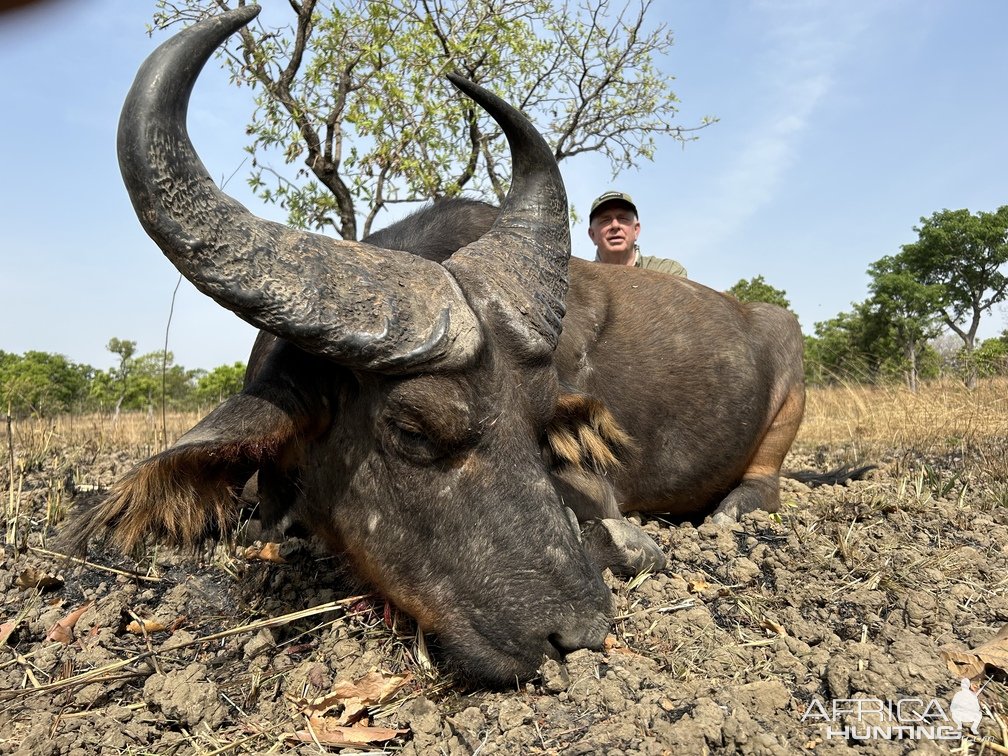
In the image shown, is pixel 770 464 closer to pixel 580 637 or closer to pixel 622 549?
pixel 622 549

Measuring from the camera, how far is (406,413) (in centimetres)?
250

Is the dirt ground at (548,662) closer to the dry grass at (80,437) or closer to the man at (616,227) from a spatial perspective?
the dry grass at (80,437)

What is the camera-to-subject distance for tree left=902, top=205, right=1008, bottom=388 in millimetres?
36031

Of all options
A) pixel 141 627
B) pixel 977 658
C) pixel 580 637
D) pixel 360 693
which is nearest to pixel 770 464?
pixel 977 658

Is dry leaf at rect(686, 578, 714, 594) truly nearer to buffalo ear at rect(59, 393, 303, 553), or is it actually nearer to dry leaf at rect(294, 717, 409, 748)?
dry leaf at rect(294, 717, 409, 748)

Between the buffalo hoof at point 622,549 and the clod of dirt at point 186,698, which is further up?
the buffalo hoof at point 622,549

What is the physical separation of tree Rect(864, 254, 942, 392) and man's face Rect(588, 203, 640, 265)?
76.2ft

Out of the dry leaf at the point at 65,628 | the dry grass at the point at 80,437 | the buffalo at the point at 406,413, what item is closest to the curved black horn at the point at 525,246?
the buffalo at the point at 406,413

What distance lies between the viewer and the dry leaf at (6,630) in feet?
8.88

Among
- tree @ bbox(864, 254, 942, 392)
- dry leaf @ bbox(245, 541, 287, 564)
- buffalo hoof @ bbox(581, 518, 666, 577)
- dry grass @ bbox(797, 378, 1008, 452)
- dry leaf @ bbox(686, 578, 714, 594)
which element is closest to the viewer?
dry leaf @ bbox(686, 578, 714, 594)

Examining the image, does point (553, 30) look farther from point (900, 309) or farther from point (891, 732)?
point (900, 309)

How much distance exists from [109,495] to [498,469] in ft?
4.61

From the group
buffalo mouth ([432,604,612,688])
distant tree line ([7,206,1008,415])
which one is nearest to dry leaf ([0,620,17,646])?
buffalo mouth ([432,604,612,688])

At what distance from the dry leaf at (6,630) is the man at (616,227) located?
684cm
